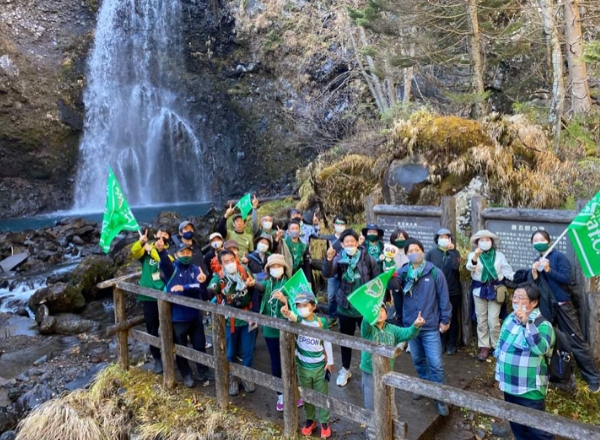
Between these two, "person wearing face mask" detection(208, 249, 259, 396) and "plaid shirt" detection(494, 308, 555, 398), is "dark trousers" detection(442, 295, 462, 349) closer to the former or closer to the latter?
"plaid shirt" detection(494, 308, 555, 398)

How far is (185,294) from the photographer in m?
5.78

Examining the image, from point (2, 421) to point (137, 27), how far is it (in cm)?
2594

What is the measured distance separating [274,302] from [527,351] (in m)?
2.50

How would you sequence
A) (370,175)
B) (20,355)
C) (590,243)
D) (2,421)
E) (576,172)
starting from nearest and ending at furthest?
(590,243) < (2,421) < (576,172) < (20,355) < (370,175)

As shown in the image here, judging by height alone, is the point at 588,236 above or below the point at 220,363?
above

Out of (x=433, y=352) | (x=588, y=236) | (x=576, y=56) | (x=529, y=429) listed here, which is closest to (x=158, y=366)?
(x=433, y=352)

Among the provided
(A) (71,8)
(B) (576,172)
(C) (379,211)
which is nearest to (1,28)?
(A) (71,8)

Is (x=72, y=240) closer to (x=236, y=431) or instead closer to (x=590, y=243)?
(x=236, y=431)

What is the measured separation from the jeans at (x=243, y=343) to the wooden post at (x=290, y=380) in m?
1.07

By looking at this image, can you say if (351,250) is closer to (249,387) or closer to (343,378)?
(343,378)

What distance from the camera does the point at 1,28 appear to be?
24.7 m

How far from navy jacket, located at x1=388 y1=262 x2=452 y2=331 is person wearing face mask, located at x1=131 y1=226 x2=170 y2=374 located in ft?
9.92

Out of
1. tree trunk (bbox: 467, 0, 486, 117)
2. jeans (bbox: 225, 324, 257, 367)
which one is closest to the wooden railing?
jeans (bbox: 225, 324, 257, 367)

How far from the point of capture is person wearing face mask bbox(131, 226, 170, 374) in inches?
231
